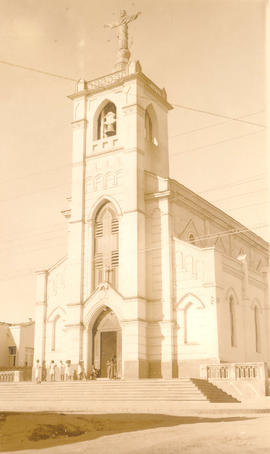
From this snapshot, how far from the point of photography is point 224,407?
20984 mm

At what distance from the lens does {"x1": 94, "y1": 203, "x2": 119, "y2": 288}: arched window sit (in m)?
35.4

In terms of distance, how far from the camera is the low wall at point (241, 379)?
26281mm

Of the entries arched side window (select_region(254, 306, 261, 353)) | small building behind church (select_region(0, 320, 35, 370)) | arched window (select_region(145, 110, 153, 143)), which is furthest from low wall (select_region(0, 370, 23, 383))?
small building behind church (select_region(0, 320, 35, 370))

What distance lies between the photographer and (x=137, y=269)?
33719 millimetres

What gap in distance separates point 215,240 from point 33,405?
2039cm

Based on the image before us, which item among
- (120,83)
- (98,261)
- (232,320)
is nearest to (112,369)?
(98,261)

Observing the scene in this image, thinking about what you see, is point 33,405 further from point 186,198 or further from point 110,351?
point 186,198

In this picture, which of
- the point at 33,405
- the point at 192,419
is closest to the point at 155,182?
the point at 33,405

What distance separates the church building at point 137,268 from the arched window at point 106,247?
7cm

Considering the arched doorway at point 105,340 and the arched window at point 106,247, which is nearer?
the arched doorway at point 105,340

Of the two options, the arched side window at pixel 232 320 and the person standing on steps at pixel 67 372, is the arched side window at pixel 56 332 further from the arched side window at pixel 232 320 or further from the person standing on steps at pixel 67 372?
the arched side window at pixel 232 320

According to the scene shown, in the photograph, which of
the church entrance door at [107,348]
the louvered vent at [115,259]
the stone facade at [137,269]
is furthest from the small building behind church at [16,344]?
the louvered vent at [115,259]

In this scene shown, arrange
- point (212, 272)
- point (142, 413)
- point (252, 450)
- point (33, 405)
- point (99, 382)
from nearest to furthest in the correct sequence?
point (252, 450)
point (142, 413)
point (33, 405)
point (99, 382)
point (212, 272)

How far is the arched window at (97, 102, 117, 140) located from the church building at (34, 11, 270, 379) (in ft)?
0.25
